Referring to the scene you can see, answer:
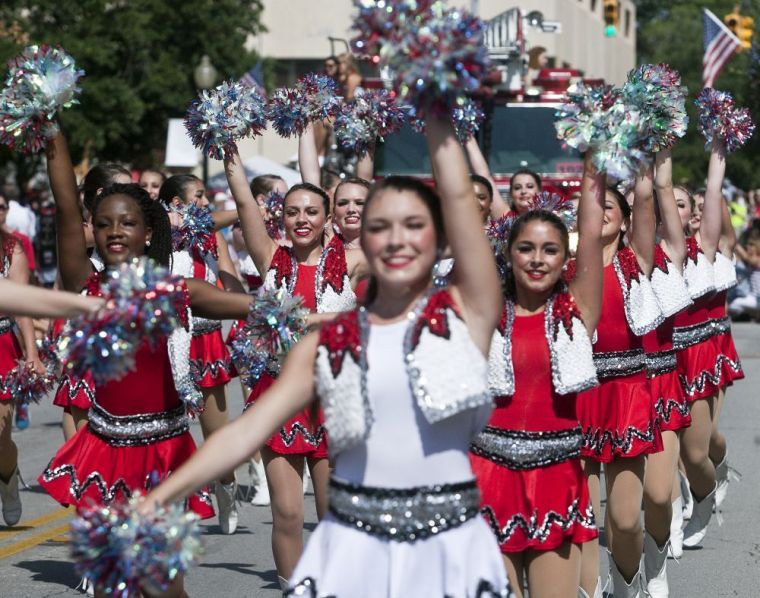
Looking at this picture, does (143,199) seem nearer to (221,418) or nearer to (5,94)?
(5,94)

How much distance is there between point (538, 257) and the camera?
19.4 ft

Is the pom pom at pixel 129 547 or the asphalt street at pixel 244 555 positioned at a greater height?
the pom pom at pixel 129 547

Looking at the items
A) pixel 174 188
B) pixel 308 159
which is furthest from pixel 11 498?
pixel 308 159

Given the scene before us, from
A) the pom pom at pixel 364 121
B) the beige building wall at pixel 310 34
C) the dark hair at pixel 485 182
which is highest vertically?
the beige building wall at pixel 310 34

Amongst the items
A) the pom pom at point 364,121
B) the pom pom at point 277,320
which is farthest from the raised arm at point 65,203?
the pom pom at point 364,121

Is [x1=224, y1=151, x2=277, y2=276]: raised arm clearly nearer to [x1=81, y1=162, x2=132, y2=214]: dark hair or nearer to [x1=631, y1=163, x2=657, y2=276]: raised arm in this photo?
[x1=631, y1=163, x2=657, y2=276]: raised arm

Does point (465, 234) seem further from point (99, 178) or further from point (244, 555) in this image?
point (99, 178)

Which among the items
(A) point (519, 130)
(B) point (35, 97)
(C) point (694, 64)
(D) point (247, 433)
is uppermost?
(C) point (694, 64)

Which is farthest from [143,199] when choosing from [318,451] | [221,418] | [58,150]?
[221,418]

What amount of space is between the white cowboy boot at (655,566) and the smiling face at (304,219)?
85.0 inches

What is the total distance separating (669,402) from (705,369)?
1.32 meters

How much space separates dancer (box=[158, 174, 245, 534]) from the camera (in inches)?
374

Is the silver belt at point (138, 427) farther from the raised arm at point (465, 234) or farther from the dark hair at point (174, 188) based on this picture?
the dark hair at point (174, 188)

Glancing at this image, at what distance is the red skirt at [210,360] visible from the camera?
389 inches
